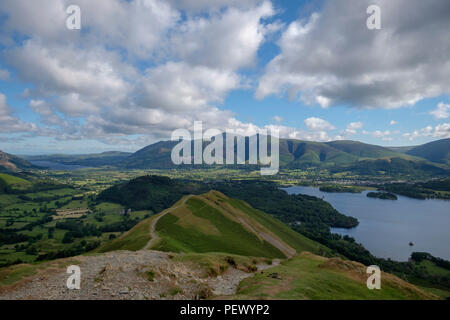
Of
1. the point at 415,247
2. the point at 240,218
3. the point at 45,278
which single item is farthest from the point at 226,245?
the point at 415,247

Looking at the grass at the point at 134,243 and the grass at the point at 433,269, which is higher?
the grass at the point at 134,243

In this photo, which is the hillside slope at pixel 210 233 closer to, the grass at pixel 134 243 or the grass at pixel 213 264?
the grass at pixel 134 243

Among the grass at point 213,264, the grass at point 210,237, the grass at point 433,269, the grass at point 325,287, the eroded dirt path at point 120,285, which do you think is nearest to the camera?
the eroded dirt path at point 120,285

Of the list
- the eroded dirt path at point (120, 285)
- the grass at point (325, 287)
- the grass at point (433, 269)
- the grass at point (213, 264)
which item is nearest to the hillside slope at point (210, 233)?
the grass at point (213, 264)

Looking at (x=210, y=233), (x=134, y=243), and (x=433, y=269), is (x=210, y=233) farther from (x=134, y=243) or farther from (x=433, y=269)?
(x=433, y=269)

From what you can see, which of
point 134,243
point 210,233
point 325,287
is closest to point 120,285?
point 325,287
